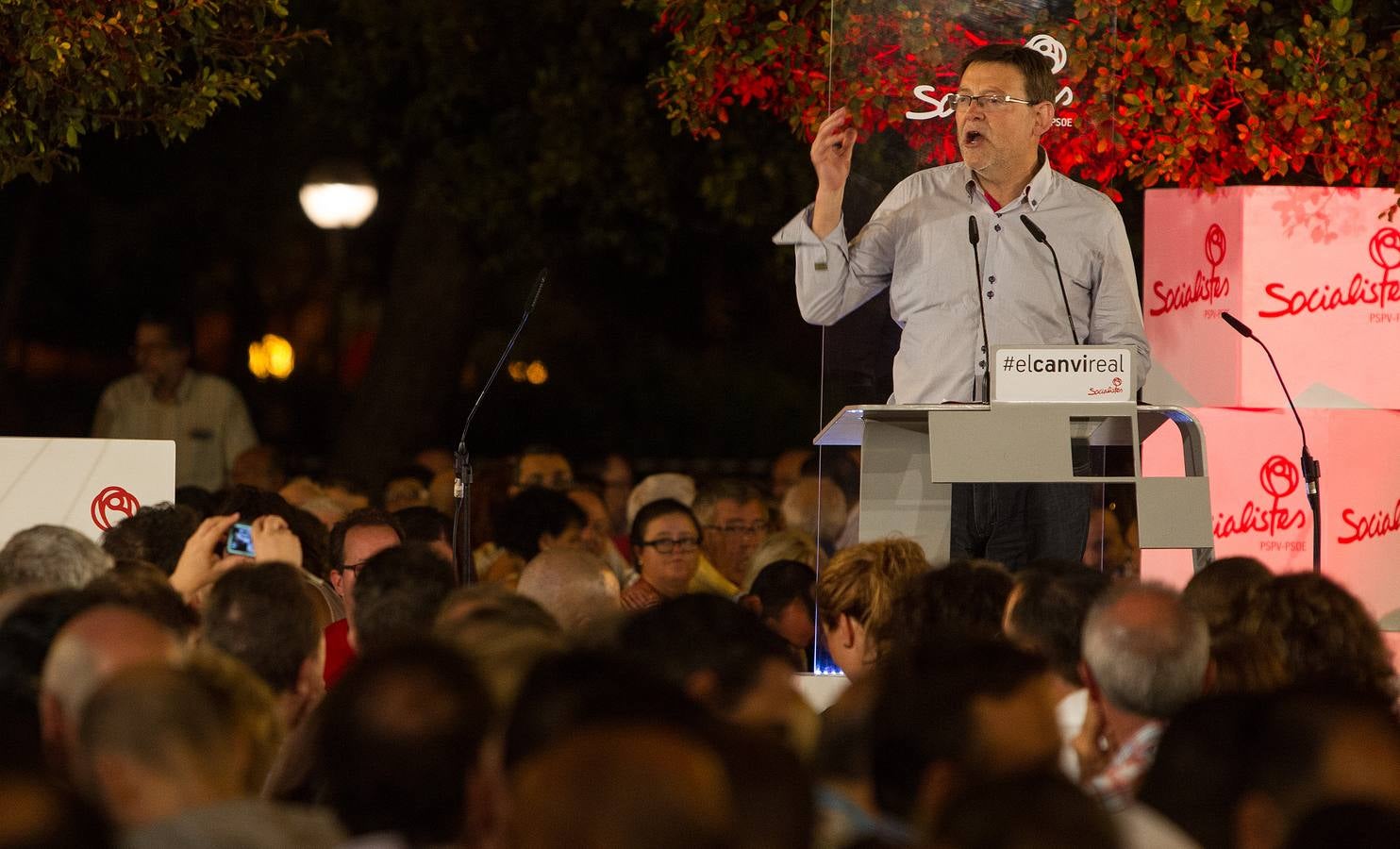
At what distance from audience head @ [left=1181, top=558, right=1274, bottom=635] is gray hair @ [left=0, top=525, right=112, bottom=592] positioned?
3040 millimetres

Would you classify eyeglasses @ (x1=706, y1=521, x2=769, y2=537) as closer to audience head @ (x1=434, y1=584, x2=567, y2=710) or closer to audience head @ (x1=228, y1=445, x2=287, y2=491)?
audience head @ (x1=228, y1=445, x2=287, y2=491)

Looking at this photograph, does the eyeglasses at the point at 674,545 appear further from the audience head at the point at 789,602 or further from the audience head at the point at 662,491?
the audience head at the point at 662,491

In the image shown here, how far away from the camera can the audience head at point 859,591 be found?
18.8 feet

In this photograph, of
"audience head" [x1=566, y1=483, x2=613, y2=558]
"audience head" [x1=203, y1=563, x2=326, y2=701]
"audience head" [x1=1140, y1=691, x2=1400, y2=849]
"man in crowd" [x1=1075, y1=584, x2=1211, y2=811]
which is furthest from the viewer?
"audience head" [x1=566, y1=483, x2=613, y2=558]

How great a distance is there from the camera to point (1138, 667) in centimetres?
408

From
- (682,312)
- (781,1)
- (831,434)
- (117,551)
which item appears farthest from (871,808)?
(682,312)

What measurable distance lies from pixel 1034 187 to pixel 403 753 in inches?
169

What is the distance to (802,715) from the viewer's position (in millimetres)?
3779

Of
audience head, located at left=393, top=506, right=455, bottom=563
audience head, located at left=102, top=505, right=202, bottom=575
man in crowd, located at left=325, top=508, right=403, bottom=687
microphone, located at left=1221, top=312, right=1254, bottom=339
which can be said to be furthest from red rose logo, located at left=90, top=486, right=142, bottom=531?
microphone, located at left=1221, top=312, right=1254, bottom=339

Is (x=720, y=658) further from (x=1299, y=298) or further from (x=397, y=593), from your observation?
(x=1299, y=298)

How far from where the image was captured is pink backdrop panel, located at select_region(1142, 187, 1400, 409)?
790 cm

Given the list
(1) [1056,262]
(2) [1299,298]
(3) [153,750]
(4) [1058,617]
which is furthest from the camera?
(2) [1299,298]

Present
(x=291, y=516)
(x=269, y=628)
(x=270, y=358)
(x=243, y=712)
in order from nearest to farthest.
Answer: (x=243, y=712), (x=269, y=628), (x=291, y=516), (x=270, y=358)

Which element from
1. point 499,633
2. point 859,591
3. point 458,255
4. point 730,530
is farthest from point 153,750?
point 458,255
